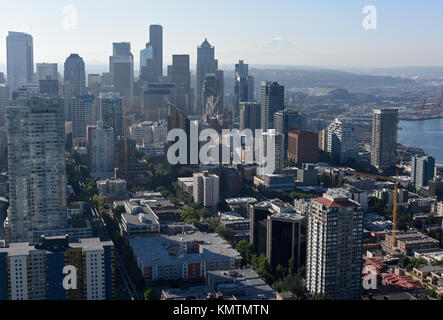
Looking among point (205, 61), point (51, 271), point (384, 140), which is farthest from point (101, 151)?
point (205, 61)

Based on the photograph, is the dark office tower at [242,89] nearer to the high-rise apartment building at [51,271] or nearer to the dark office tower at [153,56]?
the dark office tower at [153,56]

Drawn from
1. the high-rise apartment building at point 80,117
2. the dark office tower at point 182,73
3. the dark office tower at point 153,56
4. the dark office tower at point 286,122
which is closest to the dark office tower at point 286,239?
the dark office tower at point 286,122

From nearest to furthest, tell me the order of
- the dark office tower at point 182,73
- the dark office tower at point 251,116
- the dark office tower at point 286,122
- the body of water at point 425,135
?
1. the dark office tower at point 286,122
2. the dark office tower at point 251,116
3. the body of water at point 425,135
4. the dark office tower at point 182,73

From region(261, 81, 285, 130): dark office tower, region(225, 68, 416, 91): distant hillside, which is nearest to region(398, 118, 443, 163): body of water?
region(225, 68, 416, 91): distant hillside

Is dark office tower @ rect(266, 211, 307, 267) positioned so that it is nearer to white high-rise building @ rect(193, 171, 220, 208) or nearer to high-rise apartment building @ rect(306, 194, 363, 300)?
high-rise apartment building @ rect(306, 194, 363, 300)

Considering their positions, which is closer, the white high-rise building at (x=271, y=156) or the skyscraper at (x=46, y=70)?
the white high-rise building at (x=271, y=156)

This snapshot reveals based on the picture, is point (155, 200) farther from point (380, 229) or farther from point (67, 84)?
point (67, 84)
